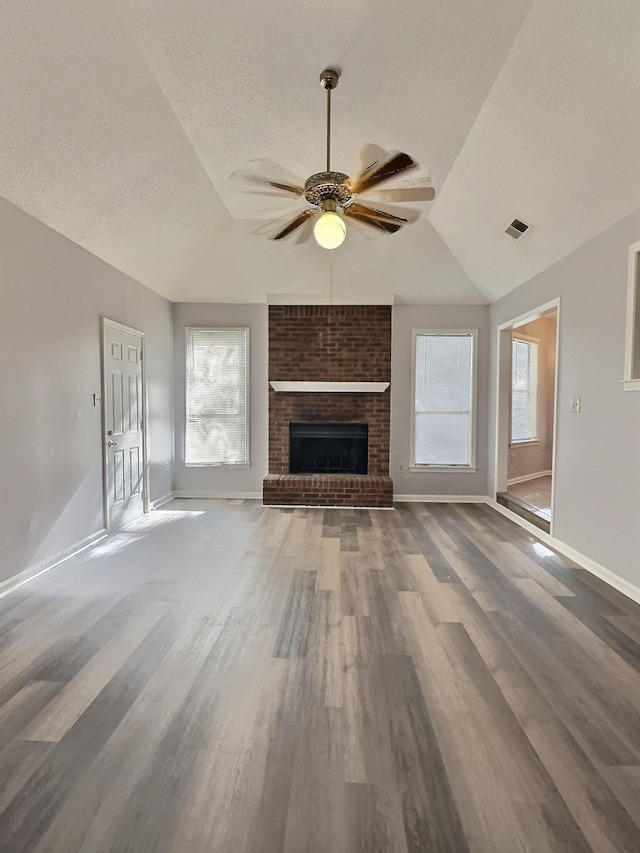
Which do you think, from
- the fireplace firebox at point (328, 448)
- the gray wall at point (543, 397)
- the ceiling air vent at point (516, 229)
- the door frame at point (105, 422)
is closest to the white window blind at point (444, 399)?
the fireplace firebox at point (328, 448)

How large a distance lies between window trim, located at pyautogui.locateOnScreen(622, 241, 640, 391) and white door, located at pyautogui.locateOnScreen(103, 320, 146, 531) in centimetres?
436

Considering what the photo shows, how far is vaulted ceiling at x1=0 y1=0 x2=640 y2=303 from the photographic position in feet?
7.94

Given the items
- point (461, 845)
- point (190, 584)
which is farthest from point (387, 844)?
point (190, 584)

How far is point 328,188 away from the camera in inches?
97.7

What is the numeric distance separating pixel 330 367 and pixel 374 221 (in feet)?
11.1

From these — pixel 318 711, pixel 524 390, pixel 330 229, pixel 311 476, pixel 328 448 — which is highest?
pixel 330 229

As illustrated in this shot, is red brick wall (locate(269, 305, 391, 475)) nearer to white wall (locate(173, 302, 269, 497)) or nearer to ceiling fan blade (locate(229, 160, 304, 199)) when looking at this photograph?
white wall (locate(173, 302, 269, 497))

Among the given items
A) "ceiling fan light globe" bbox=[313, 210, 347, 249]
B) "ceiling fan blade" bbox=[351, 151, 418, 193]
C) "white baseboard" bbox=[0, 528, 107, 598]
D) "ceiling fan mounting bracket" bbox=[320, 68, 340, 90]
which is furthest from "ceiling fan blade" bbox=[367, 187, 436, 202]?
"white baseboard" bbox=[0, 528, 107, 598]

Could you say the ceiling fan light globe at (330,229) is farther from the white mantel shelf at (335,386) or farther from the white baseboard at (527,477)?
the white baseboard at (527,477)

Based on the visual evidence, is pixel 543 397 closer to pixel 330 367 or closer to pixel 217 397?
pixel 330 367

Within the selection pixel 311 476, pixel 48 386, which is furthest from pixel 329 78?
pixel 311 476

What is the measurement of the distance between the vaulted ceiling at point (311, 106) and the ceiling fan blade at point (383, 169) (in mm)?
844

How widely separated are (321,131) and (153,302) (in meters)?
3.03

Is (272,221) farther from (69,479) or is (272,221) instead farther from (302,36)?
(69,479)
